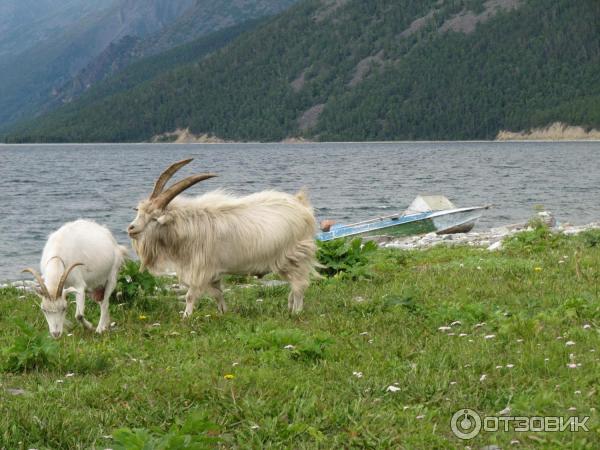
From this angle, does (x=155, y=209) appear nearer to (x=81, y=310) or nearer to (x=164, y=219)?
(x=164, y=219)

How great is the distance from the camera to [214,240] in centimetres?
1155

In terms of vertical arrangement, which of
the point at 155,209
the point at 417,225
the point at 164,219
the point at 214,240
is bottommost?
the point at 417,225

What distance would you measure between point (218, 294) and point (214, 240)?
2.68 ft

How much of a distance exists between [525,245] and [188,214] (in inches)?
361

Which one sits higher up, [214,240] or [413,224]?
[214,240]

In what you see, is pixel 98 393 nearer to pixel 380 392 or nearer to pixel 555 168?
pixel 380 392

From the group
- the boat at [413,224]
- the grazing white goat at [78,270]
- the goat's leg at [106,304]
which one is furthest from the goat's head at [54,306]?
the boat at [413,224]

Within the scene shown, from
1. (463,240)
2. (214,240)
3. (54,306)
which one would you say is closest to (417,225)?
(463,240)

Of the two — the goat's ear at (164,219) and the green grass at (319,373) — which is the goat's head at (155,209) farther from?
the green grass at (319,373)

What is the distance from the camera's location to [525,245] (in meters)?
18.1

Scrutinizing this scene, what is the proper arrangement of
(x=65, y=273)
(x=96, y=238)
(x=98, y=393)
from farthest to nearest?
(x=96, y=238) → (x=65, y=273) → (x=98, y=393)

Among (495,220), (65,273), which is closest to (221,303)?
(65,273)

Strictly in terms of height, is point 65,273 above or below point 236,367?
above

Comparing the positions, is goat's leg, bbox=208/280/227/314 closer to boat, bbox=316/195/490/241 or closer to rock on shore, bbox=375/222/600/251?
rock on shore, bbox=375/222/600/251
